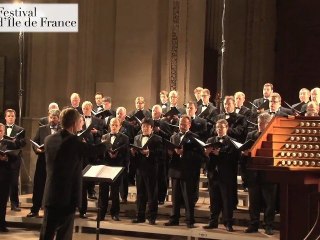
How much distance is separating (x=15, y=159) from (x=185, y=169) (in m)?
2.29

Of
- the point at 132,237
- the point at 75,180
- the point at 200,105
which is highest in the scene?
the point at 200,105

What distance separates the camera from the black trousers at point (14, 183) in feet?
30.7

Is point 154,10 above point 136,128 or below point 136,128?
above

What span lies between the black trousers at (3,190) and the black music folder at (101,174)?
231 centimetres

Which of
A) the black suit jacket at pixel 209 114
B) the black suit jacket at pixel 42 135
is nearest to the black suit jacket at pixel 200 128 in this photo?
the black suit jacket at pixel 209 114

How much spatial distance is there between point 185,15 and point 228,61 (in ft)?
6.22

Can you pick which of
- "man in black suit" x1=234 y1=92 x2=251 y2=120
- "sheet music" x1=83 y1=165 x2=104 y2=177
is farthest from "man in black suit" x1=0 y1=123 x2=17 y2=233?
"man in black suit" x1=234 y1=92 x2=251 y2=120

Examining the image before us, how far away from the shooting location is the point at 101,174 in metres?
6.99

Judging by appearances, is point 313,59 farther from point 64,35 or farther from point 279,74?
point 64,35

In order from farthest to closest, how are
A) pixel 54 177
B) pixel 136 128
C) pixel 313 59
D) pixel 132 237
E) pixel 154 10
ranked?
pixel 313 59 → pixel 154 10 → pixel 136 128 → pixel 132 237 → pixel 54 177

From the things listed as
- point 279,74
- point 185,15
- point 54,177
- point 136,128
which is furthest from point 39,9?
point 279,74

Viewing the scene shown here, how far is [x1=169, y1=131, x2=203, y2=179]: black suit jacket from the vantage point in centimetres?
875

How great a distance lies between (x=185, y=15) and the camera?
12.2 metres

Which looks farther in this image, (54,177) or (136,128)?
(136,128)
